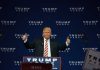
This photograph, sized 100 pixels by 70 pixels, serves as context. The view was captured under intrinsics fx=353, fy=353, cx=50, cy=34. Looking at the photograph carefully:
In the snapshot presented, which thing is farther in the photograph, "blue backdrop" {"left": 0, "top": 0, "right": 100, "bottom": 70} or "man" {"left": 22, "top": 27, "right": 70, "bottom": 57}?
"blue backdrop" {"left": 0, "top": 0, "right": 100, "bottom": 70}

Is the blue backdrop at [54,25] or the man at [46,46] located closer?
the man at [46,46]

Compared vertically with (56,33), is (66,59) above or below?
below

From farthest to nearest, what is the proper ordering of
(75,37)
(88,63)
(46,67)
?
1. (75,37)
2. (88,63)
3. (46,67)

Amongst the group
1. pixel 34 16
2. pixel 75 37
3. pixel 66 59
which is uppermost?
pixel 34 16

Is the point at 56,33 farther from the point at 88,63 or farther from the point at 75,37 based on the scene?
the point at 88,63

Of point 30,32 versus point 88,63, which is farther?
point 30,32

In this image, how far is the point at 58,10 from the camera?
8.46m

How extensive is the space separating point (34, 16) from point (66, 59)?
1.28 meters

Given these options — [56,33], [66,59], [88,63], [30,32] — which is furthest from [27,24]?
[88,63]

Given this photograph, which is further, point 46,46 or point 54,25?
point 54,25

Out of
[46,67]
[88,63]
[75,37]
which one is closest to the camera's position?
[46,67]

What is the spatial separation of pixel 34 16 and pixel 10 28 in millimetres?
645

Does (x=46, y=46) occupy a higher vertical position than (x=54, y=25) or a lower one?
lower

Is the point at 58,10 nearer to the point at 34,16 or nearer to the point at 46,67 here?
the point at 34,16
